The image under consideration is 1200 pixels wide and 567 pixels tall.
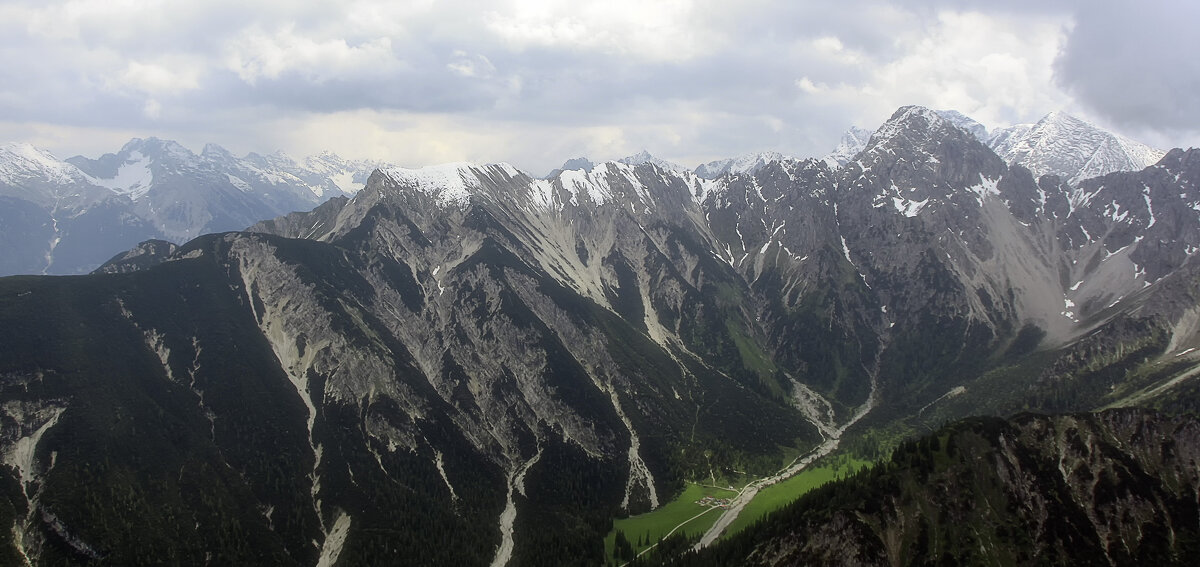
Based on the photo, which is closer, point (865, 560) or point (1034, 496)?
point (865, 560)

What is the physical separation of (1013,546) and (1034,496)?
16016 mm

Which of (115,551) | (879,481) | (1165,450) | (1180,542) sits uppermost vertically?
(115,551)

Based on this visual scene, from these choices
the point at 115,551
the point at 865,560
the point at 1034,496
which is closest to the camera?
the point at 865,560

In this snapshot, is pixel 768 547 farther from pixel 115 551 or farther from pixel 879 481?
pixel 115 551

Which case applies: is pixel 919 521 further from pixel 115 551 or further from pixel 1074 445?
pixel 115 551

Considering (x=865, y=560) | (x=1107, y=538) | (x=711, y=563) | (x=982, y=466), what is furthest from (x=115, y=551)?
(x=1107, y=538)

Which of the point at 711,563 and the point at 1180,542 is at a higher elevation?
the point at 711,563

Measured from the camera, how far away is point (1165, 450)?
195 meters

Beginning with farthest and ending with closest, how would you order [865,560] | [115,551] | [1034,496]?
[115,551]
[1034,496]
[865,560]

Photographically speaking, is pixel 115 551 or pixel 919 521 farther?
pixel 115 551

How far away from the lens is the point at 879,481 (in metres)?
188

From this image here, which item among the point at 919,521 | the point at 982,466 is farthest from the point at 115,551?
the point at 982,466

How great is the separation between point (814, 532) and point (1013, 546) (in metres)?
46.1

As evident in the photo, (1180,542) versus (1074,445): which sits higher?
(1074,445)
